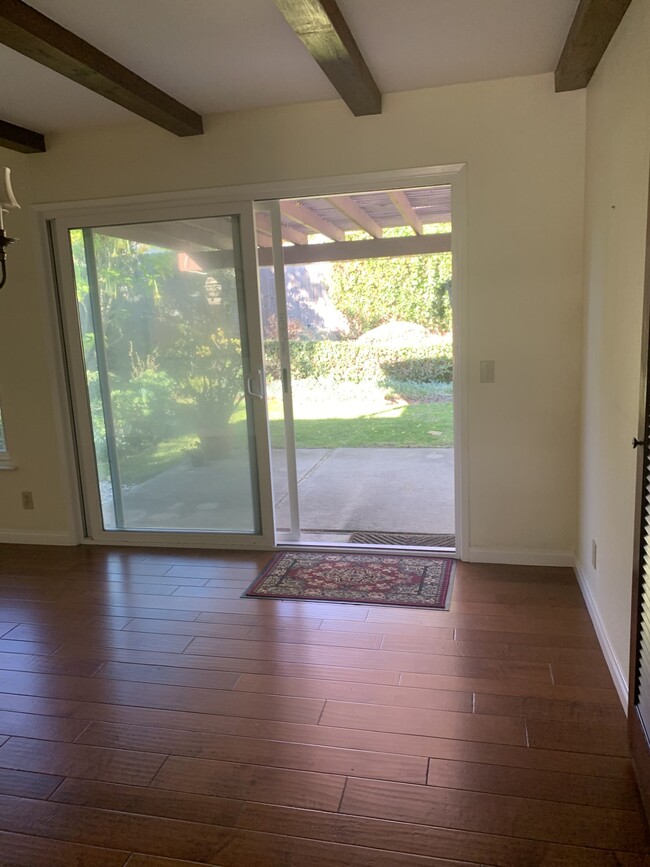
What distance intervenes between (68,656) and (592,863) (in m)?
2.13

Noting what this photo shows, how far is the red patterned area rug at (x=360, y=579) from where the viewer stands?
3119 mm

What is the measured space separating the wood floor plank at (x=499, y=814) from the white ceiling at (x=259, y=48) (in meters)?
2.66

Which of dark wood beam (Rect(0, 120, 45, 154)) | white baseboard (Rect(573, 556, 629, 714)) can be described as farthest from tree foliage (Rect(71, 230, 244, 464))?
white baseboard (Rect(573, 556, 629, 714))

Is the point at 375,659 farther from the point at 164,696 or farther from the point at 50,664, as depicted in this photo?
the point at 50,664

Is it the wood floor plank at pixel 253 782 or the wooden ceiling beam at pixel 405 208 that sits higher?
the wooden ceiling beam at pixel 405 208

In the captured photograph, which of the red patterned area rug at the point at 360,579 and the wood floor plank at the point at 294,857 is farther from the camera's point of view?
the red patterned area rug at the point at 360,579

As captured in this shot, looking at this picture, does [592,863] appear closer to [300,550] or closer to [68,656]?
[68,656]

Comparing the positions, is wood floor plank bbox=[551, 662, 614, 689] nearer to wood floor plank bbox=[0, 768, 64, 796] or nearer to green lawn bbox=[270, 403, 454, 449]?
wood floor plank bbox=[0, 768, 64, 796]

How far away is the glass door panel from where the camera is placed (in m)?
3.69

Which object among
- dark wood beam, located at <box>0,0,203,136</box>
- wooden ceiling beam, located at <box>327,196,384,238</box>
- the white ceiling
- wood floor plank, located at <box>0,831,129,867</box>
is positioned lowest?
wood floor plank, located at <box>0,831,129,867</box>

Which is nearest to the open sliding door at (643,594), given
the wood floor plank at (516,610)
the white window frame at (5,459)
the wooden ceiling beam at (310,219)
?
the wood floor plank at (516,610)

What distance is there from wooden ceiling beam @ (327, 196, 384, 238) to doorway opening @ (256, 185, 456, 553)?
2cm

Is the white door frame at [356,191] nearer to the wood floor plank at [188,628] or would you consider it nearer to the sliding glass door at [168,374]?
the sliding glass door at [168,374]

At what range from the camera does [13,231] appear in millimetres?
3852
